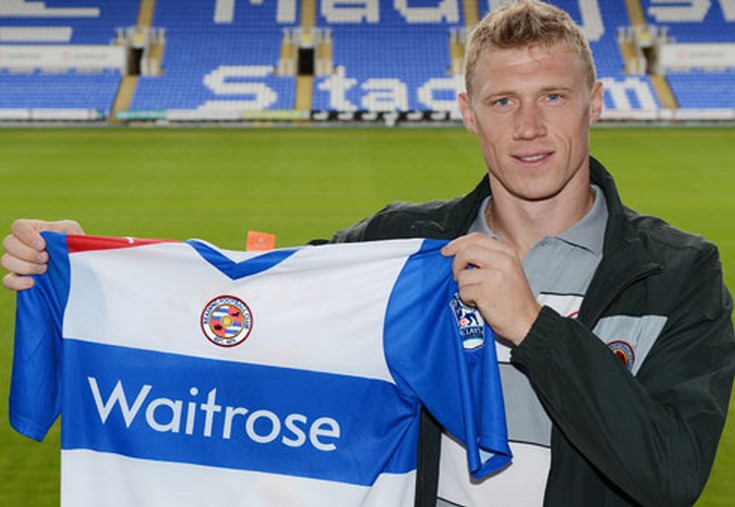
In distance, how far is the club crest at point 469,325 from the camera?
2145 mm

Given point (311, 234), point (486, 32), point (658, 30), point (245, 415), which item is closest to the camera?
point (486, 32)

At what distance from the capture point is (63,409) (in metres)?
2.46

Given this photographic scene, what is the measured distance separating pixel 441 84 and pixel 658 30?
28.9 feet

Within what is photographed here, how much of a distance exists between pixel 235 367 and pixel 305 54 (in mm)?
32464

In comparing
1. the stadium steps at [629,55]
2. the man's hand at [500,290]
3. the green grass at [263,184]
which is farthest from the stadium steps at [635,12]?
the man's hand at [500,290]

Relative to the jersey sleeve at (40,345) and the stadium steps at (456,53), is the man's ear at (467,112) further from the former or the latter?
the stadium steps at (456,53)

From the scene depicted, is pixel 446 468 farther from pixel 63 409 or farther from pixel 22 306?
pixel 22 306

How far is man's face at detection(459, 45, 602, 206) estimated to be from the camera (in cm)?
212

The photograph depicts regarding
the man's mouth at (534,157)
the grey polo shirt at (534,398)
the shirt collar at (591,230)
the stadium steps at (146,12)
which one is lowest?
the grey polo shirt at (534,398)

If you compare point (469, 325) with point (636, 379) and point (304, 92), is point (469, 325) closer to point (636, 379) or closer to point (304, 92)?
point (636, 379)

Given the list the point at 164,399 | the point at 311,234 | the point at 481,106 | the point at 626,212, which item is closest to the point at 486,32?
the point at 481,106

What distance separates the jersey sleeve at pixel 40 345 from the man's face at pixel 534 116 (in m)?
1.27

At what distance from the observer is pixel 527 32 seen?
83.4 inches

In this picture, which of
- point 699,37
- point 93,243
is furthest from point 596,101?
point 699,37
